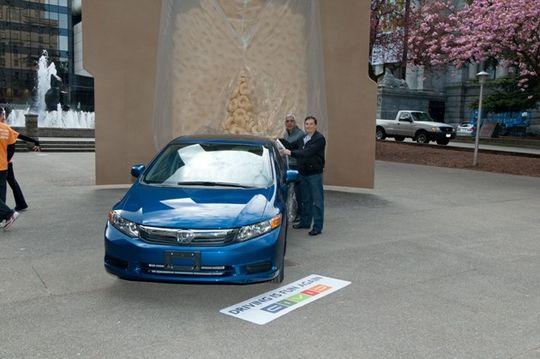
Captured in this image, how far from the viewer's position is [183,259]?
14.6 ft

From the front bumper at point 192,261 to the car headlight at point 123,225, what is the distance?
46mm

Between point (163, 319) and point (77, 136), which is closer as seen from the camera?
point (163, 319)

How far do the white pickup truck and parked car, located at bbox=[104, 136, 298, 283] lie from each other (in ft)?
80.6

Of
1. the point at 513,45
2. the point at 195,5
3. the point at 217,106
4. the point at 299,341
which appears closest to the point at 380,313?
the point at 299,341

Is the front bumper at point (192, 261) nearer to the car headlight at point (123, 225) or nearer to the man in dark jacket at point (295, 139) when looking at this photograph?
the car headlight at point (123, 225)

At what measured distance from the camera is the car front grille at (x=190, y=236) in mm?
4508

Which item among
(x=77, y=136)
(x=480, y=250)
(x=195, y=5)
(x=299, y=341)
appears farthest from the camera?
(x=77, y=136)

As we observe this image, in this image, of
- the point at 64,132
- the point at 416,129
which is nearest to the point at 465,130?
the point at 416,129

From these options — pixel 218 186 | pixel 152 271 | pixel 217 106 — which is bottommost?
pixel 152 271

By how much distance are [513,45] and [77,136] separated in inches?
836

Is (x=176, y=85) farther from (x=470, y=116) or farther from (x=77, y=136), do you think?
(x=470, y=116)

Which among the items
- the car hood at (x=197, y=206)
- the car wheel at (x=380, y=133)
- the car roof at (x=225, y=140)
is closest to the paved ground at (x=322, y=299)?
the car hood at (x=197, y=206)

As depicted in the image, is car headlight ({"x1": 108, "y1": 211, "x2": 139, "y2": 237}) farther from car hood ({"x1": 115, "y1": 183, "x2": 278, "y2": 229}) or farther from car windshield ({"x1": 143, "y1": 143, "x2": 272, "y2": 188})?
car windshield ({"x1": 143, "y1": 143, "x2": 272, "y2": 188})

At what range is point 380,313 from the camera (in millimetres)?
4633
